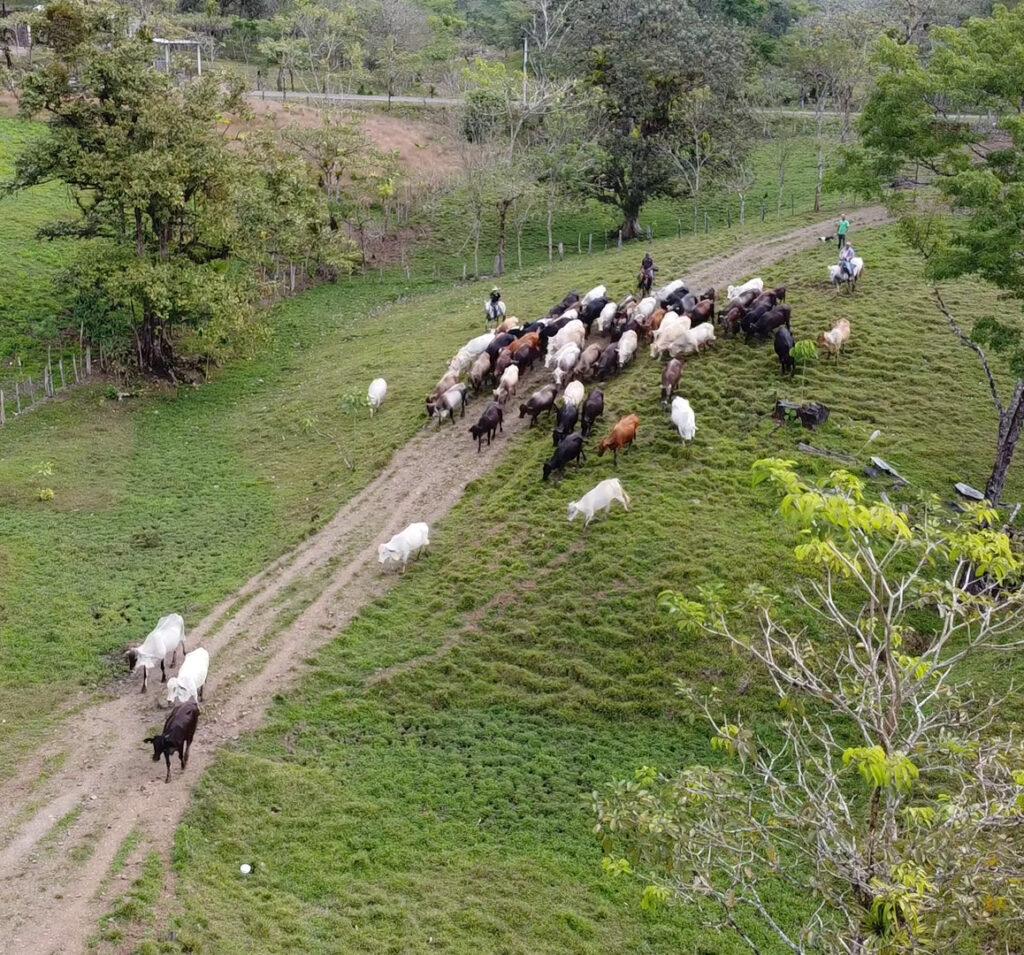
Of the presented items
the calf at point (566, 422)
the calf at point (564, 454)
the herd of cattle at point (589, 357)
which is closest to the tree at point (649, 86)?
the herd of cattle at point (589, 357)

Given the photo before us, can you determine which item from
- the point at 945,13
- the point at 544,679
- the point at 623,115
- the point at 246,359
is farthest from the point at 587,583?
the point at 945,13

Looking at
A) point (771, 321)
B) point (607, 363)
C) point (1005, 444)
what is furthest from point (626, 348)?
point (1005, 444)

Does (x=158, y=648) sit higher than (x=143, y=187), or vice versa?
(x=143, y=187)

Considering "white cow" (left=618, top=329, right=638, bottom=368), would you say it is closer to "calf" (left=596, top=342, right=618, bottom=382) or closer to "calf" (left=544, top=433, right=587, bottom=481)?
"calf" (left=596, top=342, right=618, bottom=382)

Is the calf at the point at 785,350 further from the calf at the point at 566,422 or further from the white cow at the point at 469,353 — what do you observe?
the white cow at the point at 469,353

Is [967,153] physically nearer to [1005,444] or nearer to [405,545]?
[1005,444]

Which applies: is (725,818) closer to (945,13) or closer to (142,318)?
(142,318)
